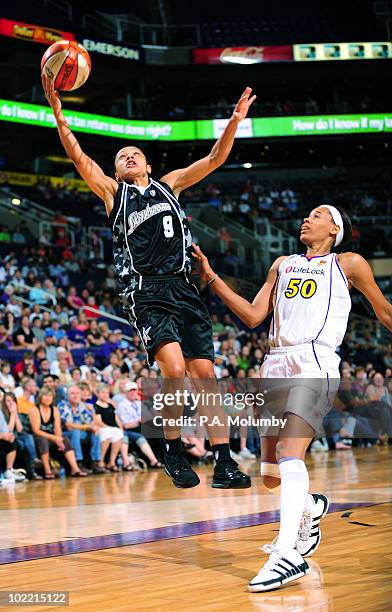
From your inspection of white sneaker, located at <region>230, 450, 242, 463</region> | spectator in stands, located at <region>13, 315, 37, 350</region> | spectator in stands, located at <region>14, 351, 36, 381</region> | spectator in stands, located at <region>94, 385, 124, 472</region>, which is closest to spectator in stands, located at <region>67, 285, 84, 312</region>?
spectator in stands, located at <region>13, 315, 37, 350</region>

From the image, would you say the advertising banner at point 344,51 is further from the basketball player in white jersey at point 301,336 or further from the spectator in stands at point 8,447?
the basketball player in white jersey at point 301,336

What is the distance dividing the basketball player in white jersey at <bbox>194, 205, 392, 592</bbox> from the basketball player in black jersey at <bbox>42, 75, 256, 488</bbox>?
1.67 ft

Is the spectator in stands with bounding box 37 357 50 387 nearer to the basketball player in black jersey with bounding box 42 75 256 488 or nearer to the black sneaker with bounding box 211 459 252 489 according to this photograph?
the basketball player in black jersey with bounding box 42 75 256 488

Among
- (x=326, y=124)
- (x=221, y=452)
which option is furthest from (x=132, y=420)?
(x=326, y=124)

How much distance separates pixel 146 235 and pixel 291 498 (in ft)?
6.44

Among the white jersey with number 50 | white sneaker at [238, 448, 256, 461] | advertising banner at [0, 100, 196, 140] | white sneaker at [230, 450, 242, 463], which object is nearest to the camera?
the white jersey with number 50

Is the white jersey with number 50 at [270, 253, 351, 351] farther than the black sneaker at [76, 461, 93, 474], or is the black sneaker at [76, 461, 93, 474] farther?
the black sneaker at [76, 461, 93, 474]

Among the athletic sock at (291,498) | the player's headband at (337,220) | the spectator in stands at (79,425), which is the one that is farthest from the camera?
the spectator in stands at (79,425)

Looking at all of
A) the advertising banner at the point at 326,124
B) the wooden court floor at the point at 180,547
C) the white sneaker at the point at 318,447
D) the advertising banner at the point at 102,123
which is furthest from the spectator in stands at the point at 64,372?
the advertising banner at the point at 326,124

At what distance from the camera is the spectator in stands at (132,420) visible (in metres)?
13.6

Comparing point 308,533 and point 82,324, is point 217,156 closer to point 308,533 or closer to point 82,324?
point 308,533

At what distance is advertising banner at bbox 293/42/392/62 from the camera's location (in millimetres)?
28672

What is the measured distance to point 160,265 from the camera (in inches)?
238

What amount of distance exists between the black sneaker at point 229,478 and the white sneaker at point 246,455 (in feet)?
30.2
